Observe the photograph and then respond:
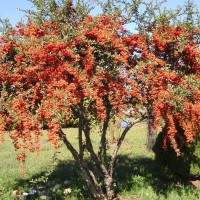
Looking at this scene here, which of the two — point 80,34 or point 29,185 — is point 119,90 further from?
point 29,185

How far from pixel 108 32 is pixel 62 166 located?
793 centimetres

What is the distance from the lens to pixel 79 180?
10.3 m

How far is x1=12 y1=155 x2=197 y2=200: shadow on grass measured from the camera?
9117 mm

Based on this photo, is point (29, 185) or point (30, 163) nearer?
point (29, 185)

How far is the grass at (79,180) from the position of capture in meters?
8.88

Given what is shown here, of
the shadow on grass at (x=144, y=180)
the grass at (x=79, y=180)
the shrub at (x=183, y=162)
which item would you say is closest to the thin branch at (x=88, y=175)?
the grass at (x=79, y=180)

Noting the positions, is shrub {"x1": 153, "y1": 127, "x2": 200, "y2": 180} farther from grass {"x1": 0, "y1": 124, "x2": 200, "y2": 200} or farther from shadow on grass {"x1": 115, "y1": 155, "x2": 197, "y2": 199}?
grass {"x1": 0, "y1": 124, "x2": 200, "y2": 200}

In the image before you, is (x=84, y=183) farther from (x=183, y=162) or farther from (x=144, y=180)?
(x=183, y=162)

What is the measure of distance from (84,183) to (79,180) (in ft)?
1.69

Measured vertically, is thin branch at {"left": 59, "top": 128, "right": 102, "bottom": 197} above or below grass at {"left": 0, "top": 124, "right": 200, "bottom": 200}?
above

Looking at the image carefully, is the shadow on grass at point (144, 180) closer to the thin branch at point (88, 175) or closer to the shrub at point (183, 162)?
the shrub at point (183, 162)

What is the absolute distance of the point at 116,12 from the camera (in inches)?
300

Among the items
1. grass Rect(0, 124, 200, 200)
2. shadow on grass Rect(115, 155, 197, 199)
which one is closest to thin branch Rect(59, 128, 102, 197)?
grass Rect(0, 124, 200, 200)

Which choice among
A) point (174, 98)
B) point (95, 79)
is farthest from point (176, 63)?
point (95, 79)
